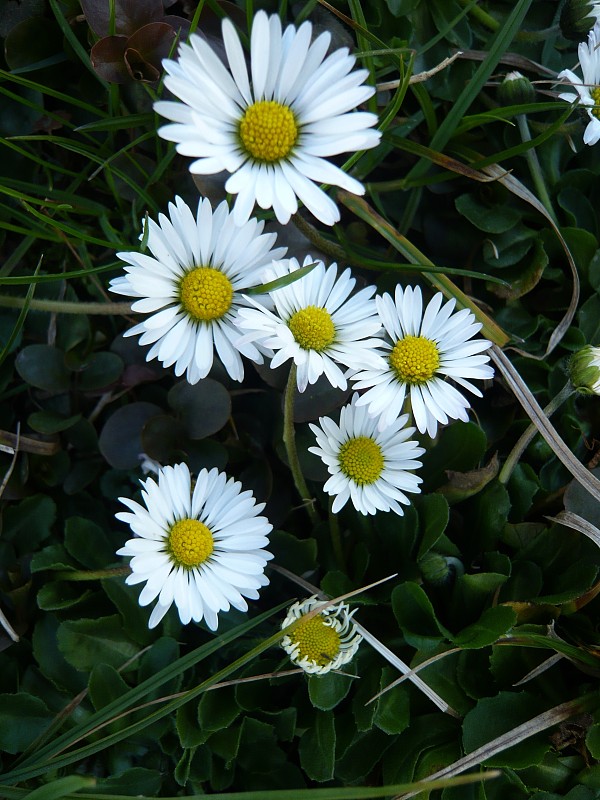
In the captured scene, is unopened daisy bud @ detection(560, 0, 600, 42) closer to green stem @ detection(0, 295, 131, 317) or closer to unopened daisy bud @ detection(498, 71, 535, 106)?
unopened daisy bud @ detection(498, 71, 535, 106)

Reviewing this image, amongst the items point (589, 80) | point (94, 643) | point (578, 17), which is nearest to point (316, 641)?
point (94, 643)

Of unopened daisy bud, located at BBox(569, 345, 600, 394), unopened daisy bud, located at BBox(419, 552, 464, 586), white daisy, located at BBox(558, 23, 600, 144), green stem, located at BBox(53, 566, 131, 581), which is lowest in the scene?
unopened daisy bud, located at BBox(419, 552, 464, 586)

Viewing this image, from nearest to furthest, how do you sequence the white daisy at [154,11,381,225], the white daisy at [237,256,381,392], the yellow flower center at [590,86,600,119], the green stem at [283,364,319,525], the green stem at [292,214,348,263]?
the white daisy at [154,11,381,225] → the white daisy at [237,256,381,392] → the green stem at [283,364,319,525] → the green stem at [292,214,348,263] → the yellow flower center at [590,86,600,119]

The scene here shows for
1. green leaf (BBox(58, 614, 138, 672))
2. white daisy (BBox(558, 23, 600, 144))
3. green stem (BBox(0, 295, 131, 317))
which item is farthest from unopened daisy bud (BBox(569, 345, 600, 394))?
green leaf (BBox(58, 614, 138, 672))

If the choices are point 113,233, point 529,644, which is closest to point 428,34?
point 113,233

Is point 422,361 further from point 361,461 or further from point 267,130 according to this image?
point 267,130
